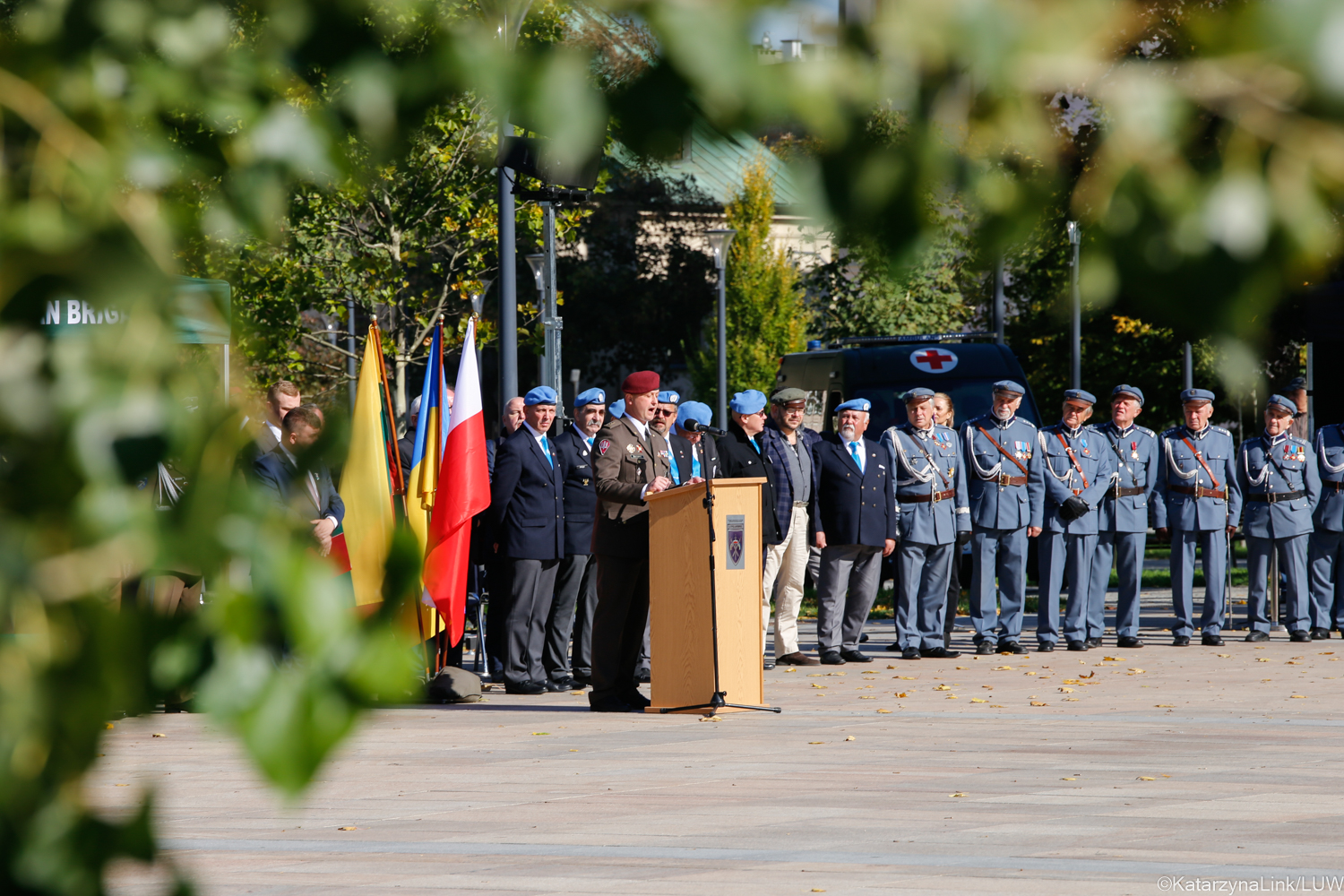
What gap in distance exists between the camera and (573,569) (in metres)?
11.8

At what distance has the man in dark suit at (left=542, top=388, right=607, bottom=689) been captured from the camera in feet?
38.2

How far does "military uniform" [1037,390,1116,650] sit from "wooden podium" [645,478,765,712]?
16.4 feet

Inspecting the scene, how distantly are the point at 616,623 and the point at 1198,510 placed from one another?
259 inches

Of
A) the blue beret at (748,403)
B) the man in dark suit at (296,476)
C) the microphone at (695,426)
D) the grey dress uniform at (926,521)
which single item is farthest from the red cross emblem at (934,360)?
the man in dark suit at (296,476)

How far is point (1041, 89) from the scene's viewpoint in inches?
51.2

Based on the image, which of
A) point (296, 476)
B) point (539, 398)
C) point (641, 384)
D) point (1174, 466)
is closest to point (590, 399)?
point (539, 398)

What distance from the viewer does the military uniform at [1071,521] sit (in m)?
14.0

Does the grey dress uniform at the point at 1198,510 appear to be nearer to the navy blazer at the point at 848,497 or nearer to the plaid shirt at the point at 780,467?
the navy blazer at the point at 848,497

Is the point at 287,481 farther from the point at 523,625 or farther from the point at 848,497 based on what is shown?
the point at 848,497

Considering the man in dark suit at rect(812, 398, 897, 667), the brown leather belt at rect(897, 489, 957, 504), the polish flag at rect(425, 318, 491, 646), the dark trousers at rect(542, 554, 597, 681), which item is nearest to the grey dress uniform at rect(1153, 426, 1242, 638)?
the brown leather belt at rect(897, 489, 957, 504)

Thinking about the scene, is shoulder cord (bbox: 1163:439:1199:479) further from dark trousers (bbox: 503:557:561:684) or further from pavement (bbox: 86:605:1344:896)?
dark trousers (bbox: 503:557:561:684)

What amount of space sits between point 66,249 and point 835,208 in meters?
0.61

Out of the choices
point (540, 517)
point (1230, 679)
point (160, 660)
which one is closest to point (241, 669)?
point (160, 660)

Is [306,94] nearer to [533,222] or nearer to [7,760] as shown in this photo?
[7,760]
